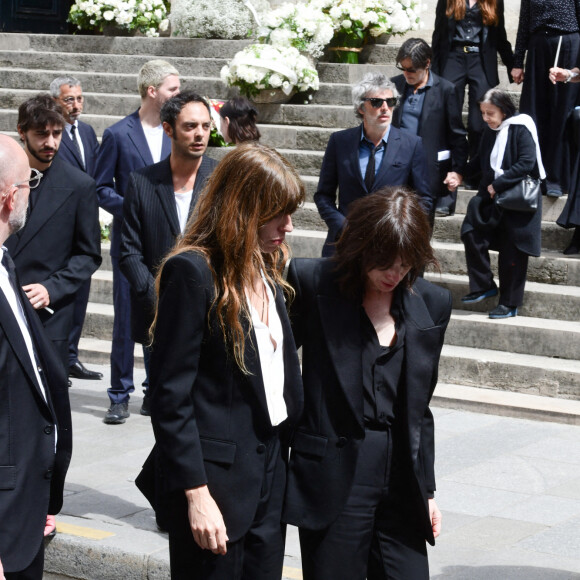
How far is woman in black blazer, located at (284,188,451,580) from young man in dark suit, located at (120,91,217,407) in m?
2.39

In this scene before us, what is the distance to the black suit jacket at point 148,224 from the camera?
5891mm

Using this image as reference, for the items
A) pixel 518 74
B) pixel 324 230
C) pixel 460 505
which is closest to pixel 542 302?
pixel 324 230

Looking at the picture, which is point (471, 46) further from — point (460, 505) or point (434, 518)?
point (434, 518)

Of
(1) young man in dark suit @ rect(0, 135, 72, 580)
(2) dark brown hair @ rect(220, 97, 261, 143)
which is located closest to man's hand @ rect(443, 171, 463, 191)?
(2) dark brown hair @ rect(220, 97, 261, 143)

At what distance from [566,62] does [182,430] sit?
775 cm

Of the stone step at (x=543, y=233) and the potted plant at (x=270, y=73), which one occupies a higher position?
the potted plant at (x=270, y=73)

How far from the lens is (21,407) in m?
3.32

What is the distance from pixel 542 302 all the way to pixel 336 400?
18.9 ft

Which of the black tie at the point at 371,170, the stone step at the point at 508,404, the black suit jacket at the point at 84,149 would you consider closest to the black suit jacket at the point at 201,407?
the black tie at the point at 371,170

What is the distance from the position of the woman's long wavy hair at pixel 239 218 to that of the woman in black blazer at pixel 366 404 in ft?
1.00

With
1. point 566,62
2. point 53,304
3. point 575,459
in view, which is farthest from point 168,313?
point 566,62

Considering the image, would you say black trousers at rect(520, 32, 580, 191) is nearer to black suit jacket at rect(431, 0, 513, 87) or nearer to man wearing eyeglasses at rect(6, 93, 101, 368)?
black suit jacket at rect(431, 0, 513, 87)

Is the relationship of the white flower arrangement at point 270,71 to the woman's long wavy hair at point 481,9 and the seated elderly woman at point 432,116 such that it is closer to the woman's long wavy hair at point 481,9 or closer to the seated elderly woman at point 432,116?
the woman's long wavy hair at point 481,9

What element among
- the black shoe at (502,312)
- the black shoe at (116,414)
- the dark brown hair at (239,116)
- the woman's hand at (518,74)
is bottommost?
the black shoe at (116,414)
